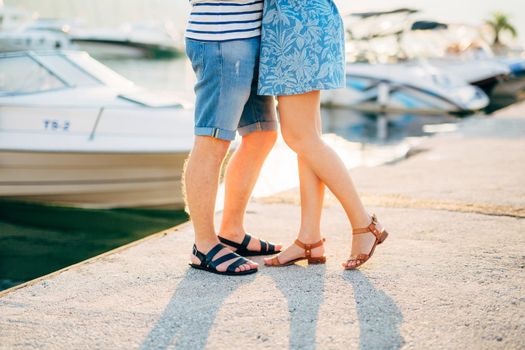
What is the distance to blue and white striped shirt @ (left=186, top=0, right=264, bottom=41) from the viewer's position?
2857mm

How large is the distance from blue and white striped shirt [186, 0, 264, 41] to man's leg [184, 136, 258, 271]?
18.2 inches

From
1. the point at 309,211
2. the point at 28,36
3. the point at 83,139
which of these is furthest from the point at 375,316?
the point at 28,36

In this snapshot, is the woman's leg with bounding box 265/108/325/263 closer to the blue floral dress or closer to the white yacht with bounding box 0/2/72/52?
the blue floral dress

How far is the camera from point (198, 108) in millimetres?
2955

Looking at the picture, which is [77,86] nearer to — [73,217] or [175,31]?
[73,217]

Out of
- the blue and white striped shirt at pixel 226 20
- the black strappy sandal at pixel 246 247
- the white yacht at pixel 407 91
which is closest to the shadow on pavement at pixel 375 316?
the black strappy sandal at pixel 246 247

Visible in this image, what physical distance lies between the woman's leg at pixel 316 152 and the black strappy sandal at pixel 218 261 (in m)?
0.52

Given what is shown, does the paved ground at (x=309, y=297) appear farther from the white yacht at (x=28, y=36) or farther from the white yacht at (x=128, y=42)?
the white yacht at (x=128, y=42)

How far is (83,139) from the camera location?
20.5ft

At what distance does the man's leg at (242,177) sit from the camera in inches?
126

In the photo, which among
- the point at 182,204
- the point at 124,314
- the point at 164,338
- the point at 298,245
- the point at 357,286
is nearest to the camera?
the point at 164,338

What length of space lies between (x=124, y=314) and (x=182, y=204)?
435 cm

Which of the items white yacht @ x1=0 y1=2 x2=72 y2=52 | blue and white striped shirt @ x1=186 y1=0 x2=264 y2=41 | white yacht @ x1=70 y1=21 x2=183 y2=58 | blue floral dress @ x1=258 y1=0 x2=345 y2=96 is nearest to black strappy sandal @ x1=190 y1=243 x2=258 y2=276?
blue floral dress @ x1=258 y1=0 x2=345 y2=96

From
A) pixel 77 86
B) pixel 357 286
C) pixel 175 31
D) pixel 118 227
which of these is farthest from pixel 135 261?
pixel 175 31
